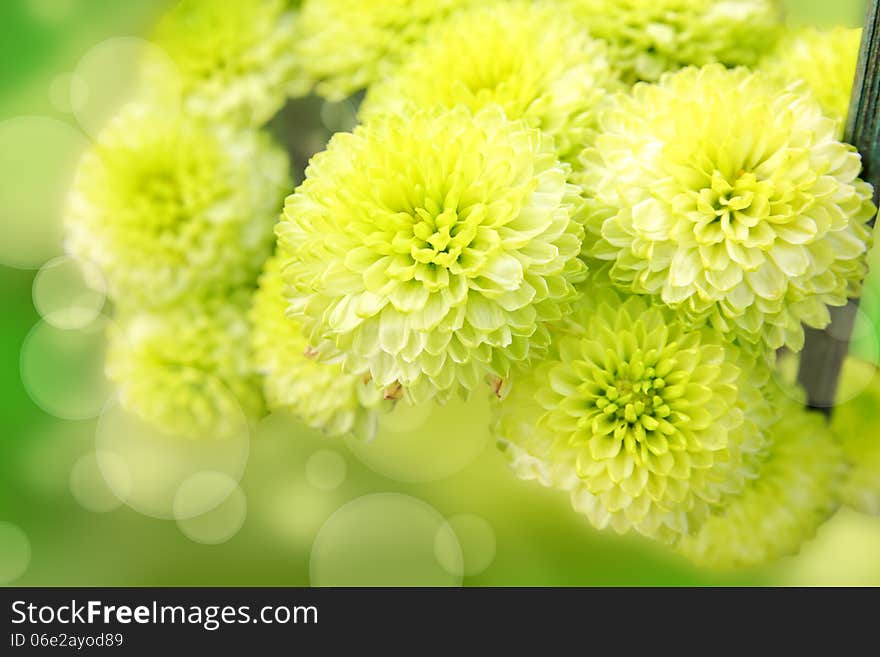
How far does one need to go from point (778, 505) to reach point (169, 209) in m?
0.41

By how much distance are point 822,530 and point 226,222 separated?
464mm

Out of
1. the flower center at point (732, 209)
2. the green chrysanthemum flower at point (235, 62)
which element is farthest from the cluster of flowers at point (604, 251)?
the green chrysanthemum flower at point (235, 62)

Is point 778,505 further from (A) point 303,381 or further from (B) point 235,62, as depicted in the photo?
(B) point 235,62

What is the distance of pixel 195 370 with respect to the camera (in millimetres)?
508

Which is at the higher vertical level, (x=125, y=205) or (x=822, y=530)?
(x=125, y=205)

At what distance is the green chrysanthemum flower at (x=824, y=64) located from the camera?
15.1 inches

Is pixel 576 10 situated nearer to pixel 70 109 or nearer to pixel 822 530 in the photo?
pixel 822 530

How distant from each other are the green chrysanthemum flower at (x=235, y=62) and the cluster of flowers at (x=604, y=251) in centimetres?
12

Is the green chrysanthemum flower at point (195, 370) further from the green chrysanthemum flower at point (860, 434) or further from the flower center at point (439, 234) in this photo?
the green chrysanthemum flower at point (860, 434)

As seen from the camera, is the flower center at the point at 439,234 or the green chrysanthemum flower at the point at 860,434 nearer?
the flower center at the point at 439,234

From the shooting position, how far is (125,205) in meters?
0.50

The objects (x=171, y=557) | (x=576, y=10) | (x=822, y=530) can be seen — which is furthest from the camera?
(x=171, y=557)

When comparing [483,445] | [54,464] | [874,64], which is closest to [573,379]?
[874,64]

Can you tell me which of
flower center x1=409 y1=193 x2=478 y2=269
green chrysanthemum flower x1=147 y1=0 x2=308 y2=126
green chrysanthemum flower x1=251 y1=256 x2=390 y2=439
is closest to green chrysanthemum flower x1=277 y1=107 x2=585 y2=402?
flower center x1=409 y1=193 x2=478 y2=269
